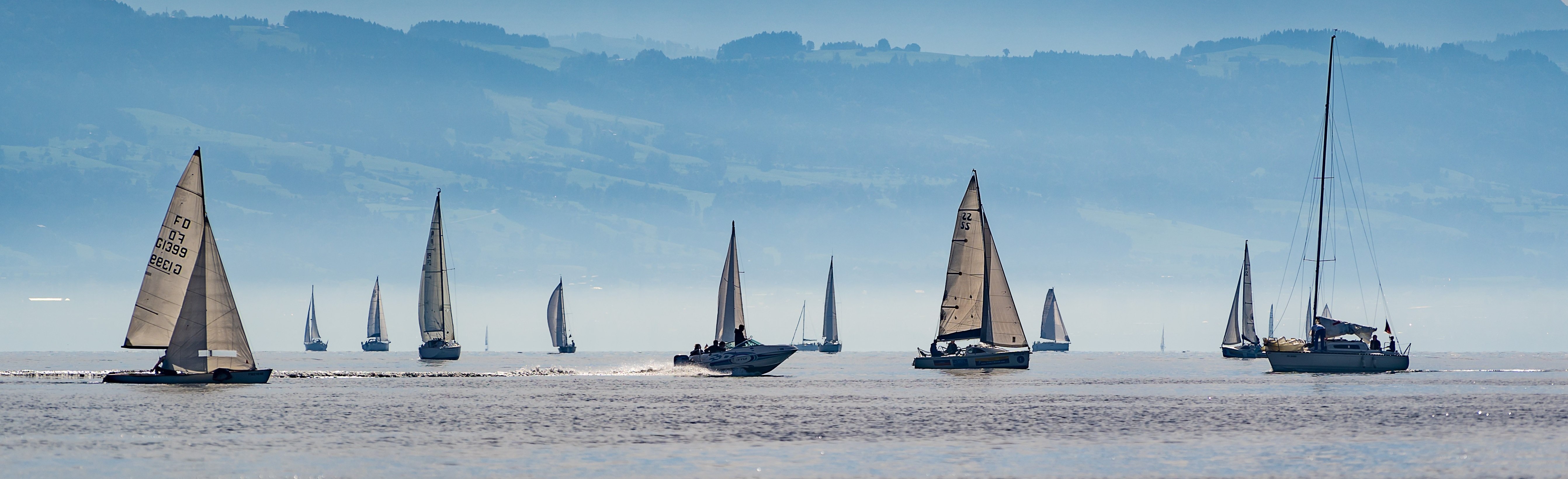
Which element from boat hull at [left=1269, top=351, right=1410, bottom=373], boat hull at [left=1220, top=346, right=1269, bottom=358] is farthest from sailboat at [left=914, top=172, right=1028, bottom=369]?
boat hull at [left=1220, top=346, right=1269, bottom=358]

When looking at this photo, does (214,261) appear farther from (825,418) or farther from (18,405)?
(825,418)

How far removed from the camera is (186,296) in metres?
69.6

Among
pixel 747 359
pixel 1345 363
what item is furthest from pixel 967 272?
pixel 1345 363

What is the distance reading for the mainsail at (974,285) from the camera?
323 feet

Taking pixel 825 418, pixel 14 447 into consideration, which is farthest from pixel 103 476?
pixel 825 418

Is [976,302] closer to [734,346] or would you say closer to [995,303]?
[995,303]

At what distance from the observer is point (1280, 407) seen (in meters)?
66.2

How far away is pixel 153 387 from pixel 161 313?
41.4 feet

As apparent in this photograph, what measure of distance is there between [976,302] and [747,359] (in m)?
15.2

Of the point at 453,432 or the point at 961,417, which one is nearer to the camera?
the point at 453,432

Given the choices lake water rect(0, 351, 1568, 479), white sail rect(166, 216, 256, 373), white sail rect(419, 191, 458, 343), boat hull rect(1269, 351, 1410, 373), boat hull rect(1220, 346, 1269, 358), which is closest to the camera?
lake water rect(0, 351, 1568, 479)

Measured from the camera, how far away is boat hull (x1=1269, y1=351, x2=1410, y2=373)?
97750mm

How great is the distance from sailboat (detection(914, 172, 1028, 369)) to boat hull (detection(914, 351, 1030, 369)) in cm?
4

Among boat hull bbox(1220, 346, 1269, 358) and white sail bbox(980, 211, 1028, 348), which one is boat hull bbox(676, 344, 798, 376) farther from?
boat hull bbox(1220, 346, 1269, 358)
